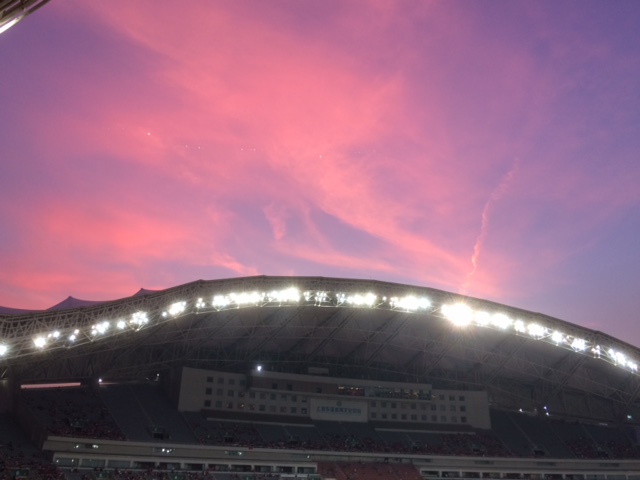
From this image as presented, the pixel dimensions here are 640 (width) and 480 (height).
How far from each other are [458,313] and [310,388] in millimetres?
24404

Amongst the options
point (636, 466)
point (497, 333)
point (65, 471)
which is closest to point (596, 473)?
point (636, 466)

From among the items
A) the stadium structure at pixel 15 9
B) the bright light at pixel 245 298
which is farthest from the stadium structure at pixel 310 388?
the stadium structure at pixel 15 9

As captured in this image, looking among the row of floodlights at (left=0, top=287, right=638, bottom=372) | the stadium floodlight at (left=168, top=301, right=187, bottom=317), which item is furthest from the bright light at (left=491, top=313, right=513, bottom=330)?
the stadium floodlight at (left=168, top=301, right=187, bottom=317)

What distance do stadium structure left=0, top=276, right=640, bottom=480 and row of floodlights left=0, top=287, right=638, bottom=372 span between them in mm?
127

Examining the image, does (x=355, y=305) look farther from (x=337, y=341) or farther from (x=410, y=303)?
(x=337, y=341)

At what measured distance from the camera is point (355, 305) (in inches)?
1923

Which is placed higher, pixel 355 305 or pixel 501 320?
pixel 355 305

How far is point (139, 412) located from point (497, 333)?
39.3 meters

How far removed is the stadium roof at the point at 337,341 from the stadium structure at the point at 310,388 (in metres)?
0.17

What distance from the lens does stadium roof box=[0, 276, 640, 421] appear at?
4162 centimetres

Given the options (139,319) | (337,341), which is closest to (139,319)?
(139,319)

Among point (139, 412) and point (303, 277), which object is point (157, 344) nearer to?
point (139, 412)

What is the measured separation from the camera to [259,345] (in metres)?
61.2

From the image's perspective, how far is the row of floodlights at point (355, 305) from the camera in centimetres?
4028
